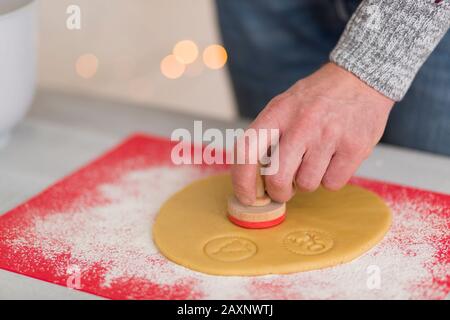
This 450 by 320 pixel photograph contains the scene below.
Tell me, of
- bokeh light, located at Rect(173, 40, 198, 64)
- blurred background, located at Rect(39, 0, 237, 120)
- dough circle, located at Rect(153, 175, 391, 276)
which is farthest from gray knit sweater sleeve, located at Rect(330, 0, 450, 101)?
bokeh light, located at Rect(173, 40, 198, 64)

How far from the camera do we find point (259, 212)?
2.38 feet

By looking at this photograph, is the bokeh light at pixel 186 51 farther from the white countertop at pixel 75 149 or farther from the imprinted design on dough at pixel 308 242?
the imprinted design on dough at pixel 308 242

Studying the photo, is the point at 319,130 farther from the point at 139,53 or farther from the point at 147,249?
the point at 139,53

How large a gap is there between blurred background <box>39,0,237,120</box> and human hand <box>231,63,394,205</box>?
1.91 feet

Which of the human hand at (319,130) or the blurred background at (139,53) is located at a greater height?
the blurred background at (139,53)

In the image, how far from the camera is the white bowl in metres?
0.84

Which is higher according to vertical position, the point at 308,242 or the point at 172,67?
the point at 172,67

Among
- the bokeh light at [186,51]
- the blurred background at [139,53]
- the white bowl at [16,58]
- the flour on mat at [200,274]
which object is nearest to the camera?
the flour on mat at [200,274]

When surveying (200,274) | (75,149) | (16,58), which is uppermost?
(16,58)

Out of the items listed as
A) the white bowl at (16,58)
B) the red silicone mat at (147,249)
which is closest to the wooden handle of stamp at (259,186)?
the red silicone mat at (147,249)

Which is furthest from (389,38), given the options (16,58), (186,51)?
(186,51)

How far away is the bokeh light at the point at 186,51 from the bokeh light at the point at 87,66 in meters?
0.22

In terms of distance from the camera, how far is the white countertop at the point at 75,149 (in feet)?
2.76

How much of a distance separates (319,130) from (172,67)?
995mm
